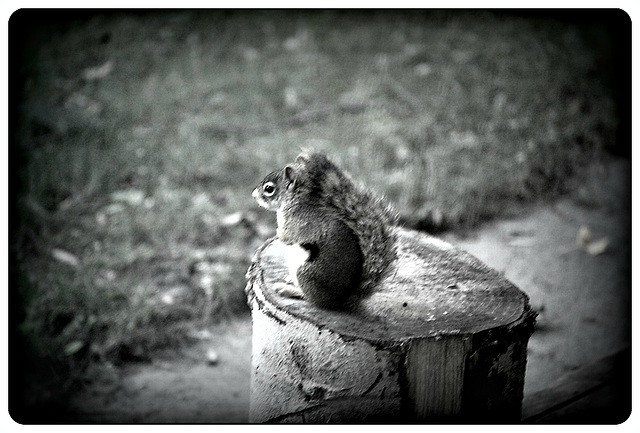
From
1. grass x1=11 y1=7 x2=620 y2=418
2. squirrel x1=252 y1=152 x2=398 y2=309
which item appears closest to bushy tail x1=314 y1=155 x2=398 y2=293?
squirrel x1=252 y1=152 x2=398 y2=309

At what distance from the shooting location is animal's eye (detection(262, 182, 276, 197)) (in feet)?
4.33

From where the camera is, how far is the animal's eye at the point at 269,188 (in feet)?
4.33

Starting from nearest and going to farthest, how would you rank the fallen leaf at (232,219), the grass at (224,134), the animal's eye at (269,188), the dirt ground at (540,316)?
A: the animal's eye at (269,188), the dirt ground at (540,316), the grass at (224,134), the fallen leaf at (232,219)

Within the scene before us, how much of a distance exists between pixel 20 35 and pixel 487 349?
130 cm

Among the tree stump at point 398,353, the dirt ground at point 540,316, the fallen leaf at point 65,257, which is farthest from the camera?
the fallen leaf at point 65,257

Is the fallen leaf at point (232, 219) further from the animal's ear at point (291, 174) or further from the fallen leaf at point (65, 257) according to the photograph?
the animal's ear at point (291, 174)

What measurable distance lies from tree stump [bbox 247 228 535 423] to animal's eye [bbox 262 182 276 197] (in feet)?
0.52

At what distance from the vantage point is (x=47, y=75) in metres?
2.68

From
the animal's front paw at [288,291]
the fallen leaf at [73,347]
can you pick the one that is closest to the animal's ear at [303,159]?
the animal's front paw at [288,291]

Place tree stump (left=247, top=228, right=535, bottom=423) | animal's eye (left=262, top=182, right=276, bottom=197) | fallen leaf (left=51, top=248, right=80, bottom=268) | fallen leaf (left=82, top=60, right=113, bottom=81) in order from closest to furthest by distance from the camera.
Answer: tree stump (left=247, top=228, right=535, bottom=423) < animal's eye (left=262, top=182, right=276, bottom=197) < fallen leaf (left=51, top=248, right=80, bottom=268) < fallen leaf (left=82, top=60, right=113, bottom=81)

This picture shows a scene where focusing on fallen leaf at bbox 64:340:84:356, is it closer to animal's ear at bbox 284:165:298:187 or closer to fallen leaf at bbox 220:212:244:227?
fallen leaf at bbox 220:212:244:227

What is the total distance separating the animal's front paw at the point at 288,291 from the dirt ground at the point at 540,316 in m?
0.53

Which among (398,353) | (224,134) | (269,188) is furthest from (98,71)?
(398,353)

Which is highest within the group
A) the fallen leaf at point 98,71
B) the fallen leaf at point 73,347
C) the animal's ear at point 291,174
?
the fallen leaf at point 98,71
